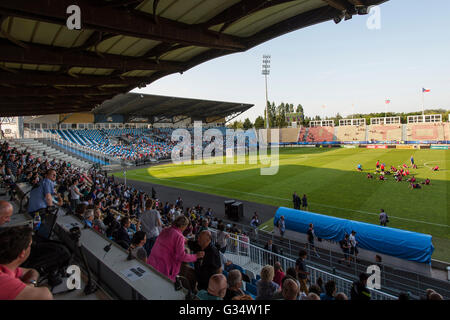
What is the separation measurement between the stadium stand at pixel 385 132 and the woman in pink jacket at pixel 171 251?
69264 mm

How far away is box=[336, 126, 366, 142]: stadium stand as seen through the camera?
211ft

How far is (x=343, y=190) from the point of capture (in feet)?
67.9

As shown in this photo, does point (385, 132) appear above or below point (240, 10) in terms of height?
below

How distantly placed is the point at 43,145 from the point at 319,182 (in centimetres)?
3407

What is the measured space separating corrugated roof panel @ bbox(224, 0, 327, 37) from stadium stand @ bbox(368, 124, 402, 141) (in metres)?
65.5

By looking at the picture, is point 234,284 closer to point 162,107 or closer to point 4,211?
point 4,211

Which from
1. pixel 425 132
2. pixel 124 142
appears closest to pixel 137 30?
pixel 124 142

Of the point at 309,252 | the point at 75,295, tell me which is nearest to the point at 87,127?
the point at 309,252

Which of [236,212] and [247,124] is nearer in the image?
[236,212]

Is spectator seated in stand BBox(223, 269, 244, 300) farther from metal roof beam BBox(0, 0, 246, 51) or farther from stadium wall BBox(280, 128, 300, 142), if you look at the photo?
stadium wall BBox(280, 128, 300, 142)

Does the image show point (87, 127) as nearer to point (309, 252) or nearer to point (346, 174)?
point (346, 174)

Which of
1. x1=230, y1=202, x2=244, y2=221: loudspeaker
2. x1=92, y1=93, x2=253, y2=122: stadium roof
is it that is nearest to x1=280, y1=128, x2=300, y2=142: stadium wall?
x1=92, y1=93, x2=253, y2=122: stadium roof

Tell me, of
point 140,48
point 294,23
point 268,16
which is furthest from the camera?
point 140,48

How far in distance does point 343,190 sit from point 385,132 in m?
50.7
